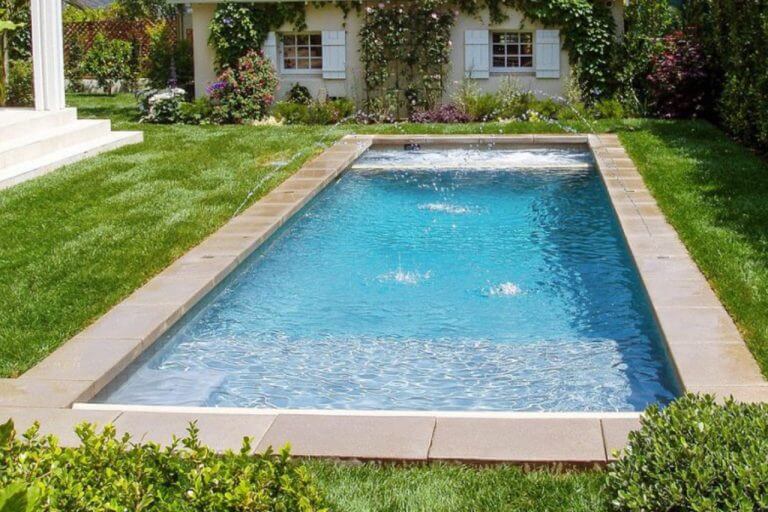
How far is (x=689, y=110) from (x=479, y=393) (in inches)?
445

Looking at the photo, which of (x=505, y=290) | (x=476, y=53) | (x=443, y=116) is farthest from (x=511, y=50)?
(x=505, y=290)

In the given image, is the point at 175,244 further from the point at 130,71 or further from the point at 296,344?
the point at 130,71

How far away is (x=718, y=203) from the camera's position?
30.7 feet

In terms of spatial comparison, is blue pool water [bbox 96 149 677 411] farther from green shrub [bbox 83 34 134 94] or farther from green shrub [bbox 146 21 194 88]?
green shrub [bbox 83 34 134 94]

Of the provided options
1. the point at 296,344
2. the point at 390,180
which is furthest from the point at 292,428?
the point at 390,180

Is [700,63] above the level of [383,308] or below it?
above

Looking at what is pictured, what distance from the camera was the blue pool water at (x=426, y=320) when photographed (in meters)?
5.57

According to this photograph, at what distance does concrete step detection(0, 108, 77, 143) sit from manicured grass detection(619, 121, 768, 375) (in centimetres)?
732

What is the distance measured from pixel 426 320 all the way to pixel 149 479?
3985mm

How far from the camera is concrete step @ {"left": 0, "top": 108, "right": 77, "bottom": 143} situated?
1240cm

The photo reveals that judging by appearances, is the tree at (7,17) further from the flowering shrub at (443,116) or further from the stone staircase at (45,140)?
the flowering shrub at (443,116)

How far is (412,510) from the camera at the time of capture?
3.75 m

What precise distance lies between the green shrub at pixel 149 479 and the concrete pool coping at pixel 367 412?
108 centimetres

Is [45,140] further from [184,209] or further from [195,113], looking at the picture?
[195,113]
